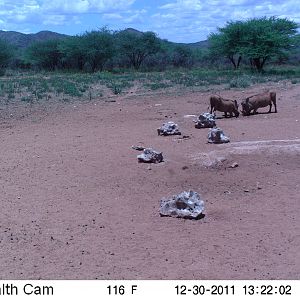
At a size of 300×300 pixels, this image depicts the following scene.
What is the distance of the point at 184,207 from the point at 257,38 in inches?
1212

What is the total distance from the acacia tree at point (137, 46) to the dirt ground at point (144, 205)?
1617 inches

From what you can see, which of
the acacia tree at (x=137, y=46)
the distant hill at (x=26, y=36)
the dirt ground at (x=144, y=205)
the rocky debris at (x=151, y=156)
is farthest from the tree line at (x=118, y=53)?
the distant hill at (x=26, y=36)

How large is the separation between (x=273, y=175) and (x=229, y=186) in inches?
33.3

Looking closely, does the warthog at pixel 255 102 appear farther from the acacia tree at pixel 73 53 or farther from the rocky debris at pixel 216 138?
the acacia tree at pixel 73 53

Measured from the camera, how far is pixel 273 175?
817 centimetres

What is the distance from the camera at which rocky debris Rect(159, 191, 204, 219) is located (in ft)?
21.5

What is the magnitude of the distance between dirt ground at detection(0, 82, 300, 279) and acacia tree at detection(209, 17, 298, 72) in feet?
76.6

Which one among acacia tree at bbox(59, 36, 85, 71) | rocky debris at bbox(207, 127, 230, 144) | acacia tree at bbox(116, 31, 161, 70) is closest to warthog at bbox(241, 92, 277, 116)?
rocky debris at bbox(207, 127, 230, 144)

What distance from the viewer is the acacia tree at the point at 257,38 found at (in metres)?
34.9

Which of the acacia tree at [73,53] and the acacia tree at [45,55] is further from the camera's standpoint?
the acacia tree at [45,55]

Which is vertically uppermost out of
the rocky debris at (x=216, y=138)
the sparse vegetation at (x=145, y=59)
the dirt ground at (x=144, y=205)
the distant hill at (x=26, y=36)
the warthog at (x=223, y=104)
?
the distant hill at (x=26, y=36)

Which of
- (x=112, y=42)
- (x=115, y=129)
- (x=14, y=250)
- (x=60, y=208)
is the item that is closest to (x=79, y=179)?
(x=60, y=208)

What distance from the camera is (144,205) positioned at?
7141mm

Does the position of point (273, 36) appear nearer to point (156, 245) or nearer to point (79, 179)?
point (79, 179)
